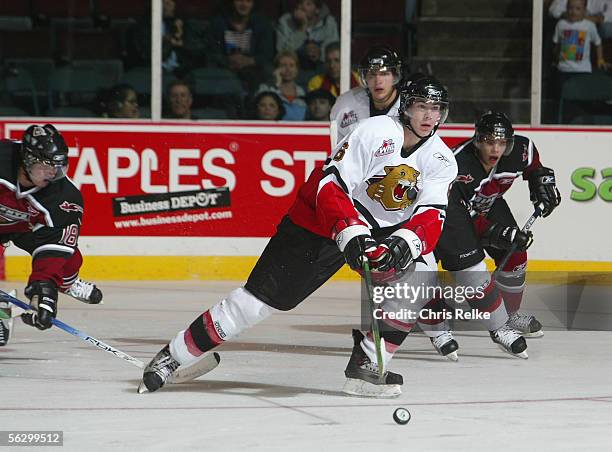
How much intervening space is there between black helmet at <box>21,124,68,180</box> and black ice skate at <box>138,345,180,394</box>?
88 centimetres

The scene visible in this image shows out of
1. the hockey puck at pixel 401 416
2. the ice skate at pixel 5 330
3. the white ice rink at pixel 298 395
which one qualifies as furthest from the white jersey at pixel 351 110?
the hockey puck at pixel 401 416

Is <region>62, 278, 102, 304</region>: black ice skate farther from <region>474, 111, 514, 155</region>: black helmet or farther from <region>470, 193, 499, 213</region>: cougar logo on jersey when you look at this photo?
<region>474, 111, 514, 155</region>: black helmet

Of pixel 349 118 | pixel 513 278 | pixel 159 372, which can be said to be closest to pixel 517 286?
pixel 513 278

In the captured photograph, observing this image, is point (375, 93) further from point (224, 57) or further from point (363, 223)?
point (224, 57)

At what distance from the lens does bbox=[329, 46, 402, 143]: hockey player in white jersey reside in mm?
5402

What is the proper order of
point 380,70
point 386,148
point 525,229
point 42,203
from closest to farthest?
point 386,148 < point 42,203 < point 380,70 < point 525,229

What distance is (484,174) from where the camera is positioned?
18.3ft

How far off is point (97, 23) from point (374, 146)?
4090 millimetres

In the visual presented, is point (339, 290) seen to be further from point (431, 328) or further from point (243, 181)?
point (431, 328)

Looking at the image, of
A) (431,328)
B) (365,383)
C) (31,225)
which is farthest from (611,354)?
(31,225)

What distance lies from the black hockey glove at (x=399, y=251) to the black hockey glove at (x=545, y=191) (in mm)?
1587

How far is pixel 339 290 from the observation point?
7.41m

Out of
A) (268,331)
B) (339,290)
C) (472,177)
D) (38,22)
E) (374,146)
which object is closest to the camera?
(374,146)

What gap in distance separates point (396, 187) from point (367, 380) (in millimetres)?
612
